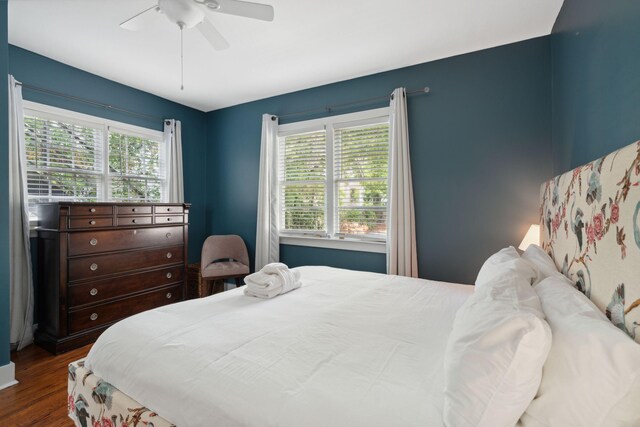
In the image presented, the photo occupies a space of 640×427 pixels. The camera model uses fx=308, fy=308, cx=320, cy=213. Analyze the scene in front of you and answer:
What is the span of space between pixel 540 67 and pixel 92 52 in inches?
151

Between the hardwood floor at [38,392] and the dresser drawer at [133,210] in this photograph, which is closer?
the hardwood floor at [38,392]

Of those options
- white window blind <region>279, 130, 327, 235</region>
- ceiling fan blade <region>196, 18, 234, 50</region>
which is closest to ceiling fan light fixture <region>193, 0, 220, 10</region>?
ceiling fan blade <region>196, 18, 234, 50</region>

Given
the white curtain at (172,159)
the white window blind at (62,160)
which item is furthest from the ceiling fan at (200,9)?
the white curtain at (172,159)

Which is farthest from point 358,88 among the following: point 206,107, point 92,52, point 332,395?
point 332,395

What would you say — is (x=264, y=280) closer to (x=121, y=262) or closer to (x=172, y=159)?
(x=121, y=262)

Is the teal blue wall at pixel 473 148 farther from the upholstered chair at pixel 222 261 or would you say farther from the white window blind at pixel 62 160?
the white window blind at pixel 62 160

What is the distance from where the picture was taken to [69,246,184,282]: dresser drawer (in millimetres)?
2615

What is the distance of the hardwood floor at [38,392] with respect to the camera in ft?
5.77

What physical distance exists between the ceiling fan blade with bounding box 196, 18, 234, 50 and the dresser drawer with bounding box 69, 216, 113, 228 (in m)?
1.84

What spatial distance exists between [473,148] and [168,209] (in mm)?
3095

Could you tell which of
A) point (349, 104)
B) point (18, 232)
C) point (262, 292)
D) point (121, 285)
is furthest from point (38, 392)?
point (349, 104)

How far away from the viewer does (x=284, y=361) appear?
3.57 feet

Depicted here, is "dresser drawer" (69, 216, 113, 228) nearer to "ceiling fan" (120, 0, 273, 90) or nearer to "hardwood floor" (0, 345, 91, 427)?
"hardwood floor" (0, 345, 91, 427)

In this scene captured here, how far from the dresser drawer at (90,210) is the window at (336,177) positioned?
6.03 feet
